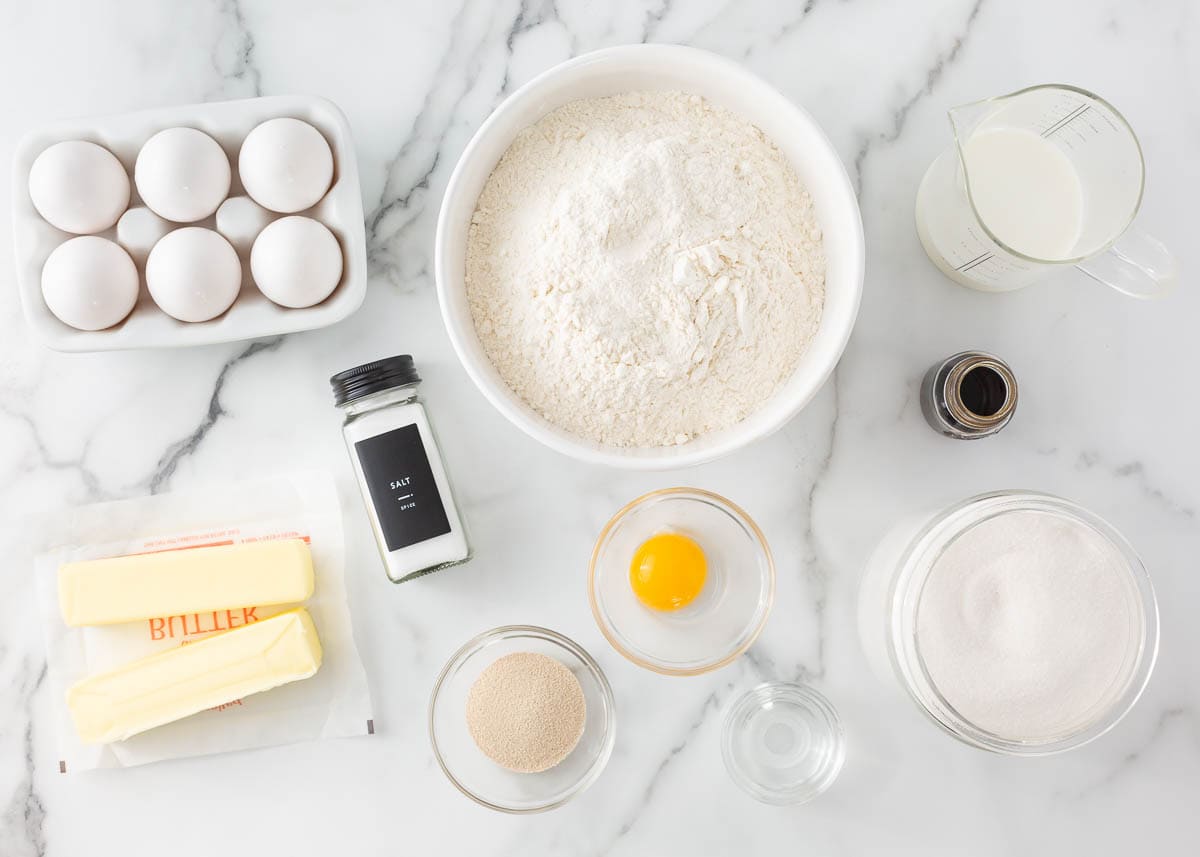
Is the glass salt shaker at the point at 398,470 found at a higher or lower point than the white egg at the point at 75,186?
lower

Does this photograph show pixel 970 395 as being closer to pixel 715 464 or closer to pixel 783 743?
pixel 715 464

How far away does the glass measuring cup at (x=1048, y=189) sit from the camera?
924 millimetres

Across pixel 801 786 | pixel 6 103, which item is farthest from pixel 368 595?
pixel 6 103

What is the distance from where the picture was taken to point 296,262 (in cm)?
93

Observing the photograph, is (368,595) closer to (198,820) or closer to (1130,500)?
(198,820)

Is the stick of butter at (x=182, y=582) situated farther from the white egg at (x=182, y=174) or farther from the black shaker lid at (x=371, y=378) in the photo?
the white egg at (x=182, y=174)

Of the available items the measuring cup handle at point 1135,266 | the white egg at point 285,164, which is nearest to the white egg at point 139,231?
the white egg at point 285,164

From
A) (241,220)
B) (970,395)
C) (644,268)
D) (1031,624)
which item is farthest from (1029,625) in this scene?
(241,220)

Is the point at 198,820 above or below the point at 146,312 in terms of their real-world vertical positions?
below

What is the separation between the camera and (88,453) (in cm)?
108

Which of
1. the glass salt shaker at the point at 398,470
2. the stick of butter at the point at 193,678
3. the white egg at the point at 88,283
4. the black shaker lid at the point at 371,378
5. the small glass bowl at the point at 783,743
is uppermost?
the white egg at the point at 88,283

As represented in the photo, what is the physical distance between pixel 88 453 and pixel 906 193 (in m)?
1.10

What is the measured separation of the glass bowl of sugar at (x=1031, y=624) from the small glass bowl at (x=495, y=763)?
37 cm

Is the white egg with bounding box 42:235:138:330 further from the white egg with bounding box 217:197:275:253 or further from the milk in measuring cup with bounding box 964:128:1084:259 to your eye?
the milk in measuring cup with bounding box 964:128:1084:259
